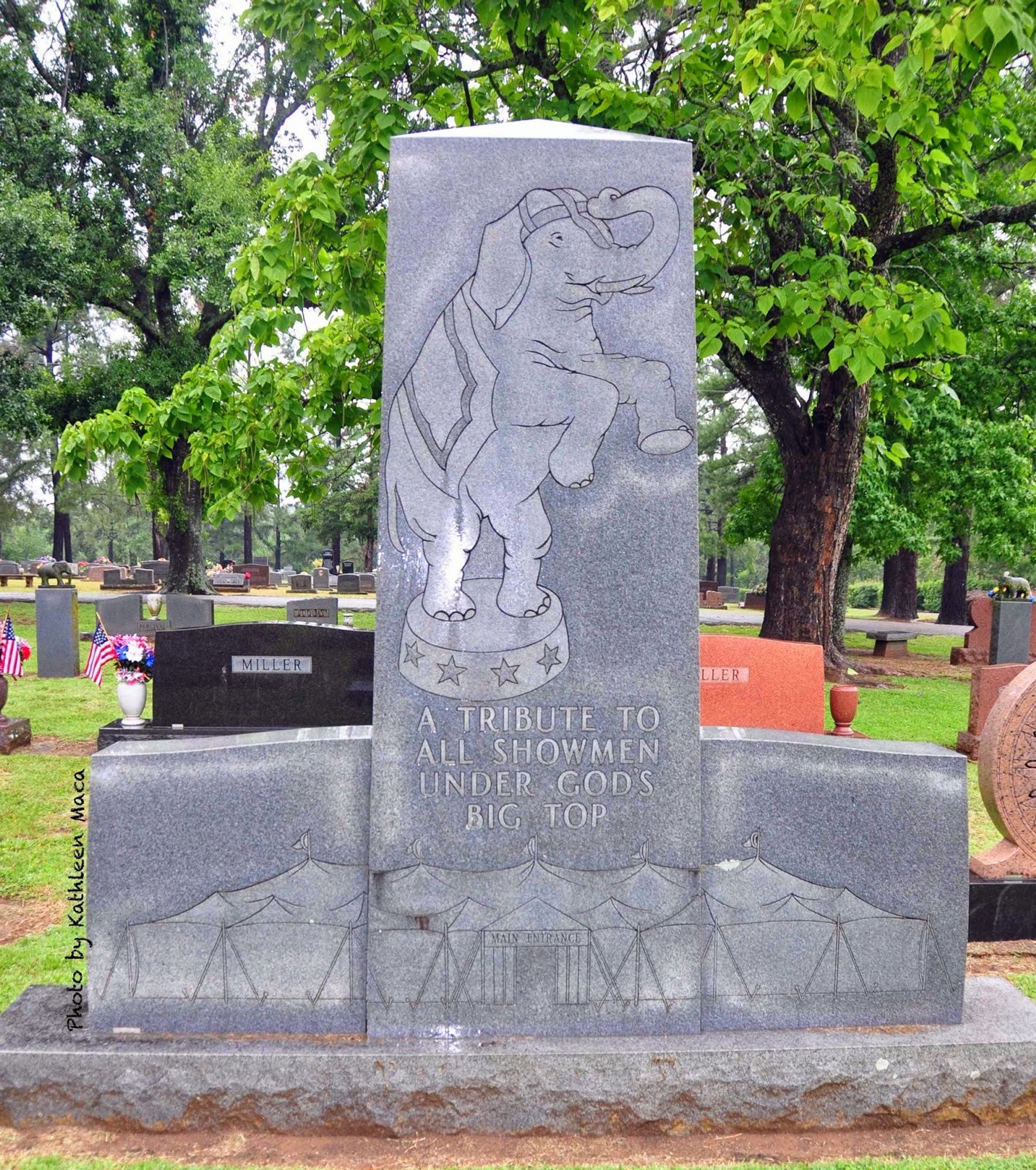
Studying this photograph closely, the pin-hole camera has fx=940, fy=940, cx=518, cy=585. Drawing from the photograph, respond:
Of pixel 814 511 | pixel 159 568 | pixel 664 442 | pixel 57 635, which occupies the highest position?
pixel 814 511

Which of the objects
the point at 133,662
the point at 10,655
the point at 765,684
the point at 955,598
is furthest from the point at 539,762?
the point at 955,598

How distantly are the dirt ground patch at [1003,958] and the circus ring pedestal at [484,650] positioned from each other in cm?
329

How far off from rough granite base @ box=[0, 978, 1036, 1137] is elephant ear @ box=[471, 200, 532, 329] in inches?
107

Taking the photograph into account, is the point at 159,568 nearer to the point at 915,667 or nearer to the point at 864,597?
the point at 915,667

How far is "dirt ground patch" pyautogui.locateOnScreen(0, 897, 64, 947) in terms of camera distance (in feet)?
17.2

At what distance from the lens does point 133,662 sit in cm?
892

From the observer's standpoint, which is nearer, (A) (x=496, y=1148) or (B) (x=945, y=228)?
(A) (x=496, y=1148)

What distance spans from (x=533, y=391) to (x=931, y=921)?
254 centimetres

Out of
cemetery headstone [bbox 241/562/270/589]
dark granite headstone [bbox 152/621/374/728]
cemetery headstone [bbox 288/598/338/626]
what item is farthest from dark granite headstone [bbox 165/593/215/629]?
cemetery headstone [bbox 241/562/270/589]

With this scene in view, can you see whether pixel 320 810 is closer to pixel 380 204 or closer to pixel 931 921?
pixel 931 921

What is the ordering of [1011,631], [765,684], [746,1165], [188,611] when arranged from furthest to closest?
[188,611] → [1011,631] → [765,684] → [746,1165]

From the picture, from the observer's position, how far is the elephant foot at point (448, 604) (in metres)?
3.52

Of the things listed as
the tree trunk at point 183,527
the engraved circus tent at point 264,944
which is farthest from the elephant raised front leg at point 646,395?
the tree trunk at point 183,527

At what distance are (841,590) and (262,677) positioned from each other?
1341 cm
